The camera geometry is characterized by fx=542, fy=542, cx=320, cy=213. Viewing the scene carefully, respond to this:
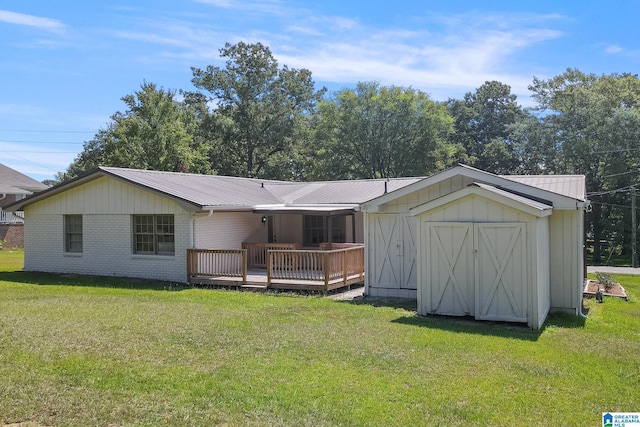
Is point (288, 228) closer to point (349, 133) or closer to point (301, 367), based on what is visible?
point (301, 367)

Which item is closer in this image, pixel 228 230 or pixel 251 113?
pixel 228 230

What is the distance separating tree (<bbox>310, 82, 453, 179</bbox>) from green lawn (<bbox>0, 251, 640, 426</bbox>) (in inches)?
1224

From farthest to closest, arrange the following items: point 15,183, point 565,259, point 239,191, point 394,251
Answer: point 15,183 < point 239,191 < point 394,251 < point 565,259

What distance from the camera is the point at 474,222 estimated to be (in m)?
10.2

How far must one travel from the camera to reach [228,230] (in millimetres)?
17328

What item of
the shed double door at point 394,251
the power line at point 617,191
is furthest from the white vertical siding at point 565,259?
the power line at point 617,191

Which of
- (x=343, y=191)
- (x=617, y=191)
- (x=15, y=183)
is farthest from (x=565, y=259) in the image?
(x=15, y=183)

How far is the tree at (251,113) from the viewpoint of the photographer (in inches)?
1705

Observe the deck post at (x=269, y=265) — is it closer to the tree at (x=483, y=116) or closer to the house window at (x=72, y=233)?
the house window at (x=72, y=233)

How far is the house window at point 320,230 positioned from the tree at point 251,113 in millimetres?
23673

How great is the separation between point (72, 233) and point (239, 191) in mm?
5711

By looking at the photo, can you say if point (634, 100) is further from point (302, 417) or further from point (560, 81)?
point (302, 417)

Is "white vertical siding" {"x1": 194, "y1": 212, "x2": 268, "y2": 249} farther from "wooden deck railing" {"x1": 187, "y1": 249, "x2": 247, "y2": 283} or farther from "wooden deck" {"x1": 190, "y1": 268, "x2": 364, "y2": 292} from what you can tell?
"wooden deck" {"x1": 190, "y1": 268, "x2": 364, "y2": 292}

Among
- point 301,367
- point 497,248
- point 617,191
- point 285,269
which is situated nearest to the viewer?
point 301,367
